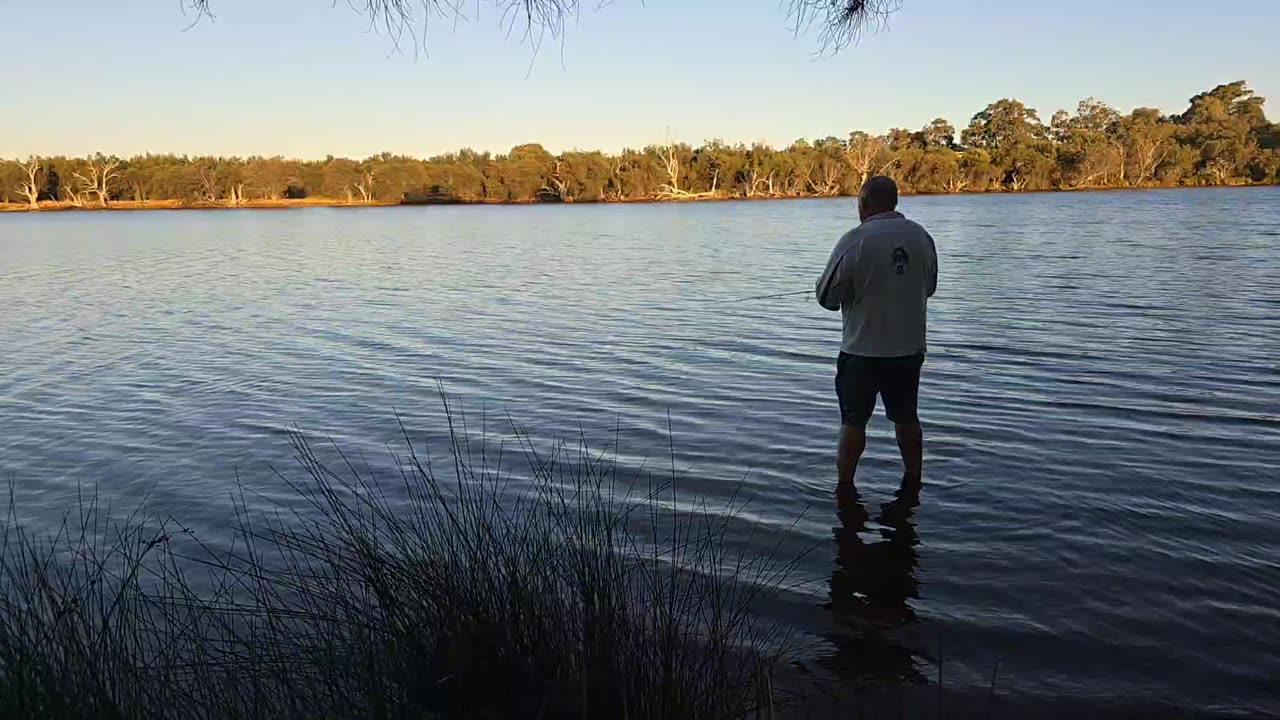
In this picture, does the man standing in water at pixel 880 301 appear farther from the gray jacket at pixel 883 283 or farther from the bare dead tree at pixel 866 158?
the bare dead tree at pixel 866 158

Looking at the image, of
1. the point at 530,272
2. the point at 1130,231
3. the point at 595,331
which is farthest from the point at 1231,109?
the point at 595,331

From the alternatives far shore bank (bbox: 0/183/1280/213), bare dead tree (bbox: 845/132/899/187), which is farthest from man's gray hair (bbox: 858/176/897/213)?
bare dead tree (bbox: 845/132/899/187)

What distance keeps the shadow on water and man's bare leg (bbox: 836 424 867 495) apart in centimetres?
9

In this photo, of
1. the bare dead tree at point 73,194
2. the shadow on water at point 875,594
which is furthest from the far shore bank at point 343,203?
the shadow on water at point 875,594

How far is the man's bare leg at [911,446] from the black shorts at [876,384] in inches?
5.5

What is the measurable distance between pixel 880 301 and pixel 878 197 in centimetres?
65

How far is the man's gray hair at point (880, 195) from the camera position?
5898 millimetres

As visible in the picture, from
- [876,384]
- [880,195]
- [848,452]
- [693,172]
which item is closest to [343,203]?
[693,172]

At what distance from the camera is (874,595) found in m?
4.96

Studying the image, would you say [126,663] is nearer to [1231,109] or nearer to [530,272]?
[530,272]

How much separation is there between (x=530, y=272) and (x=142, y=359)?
1392 cm

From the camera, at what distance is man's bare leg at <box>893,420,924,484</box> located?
20.5 ft

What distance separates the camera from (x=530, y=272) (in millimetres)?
27031

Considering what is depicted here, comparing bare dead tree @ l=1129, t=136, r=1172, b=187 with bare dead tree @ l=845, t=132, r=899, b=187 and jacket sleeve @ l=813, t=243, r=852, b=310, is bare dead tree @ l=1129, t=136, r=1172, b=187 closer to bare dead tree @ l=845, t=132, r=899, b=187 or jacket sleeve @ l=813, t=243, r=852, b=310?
bare dead tree @ l=845, t=132, r=899, b=187
